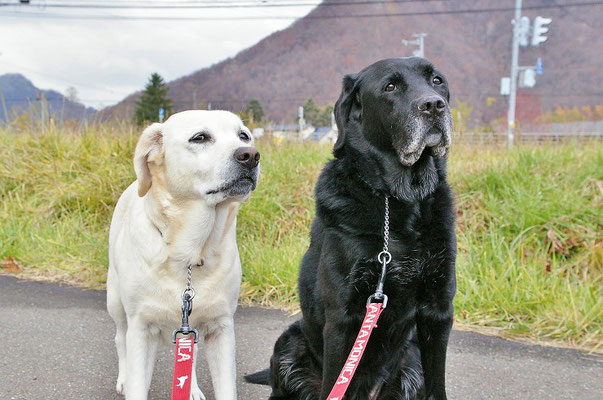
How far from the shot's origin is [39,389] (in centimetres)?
291

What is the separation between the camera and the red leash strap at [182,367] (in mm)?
2170

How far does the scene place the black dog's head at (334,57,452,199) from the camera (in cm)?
219

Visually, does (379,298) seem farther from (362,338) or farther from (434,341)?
(434,341)

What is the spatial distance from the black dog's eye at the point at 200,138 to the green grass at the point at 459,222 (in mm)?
2390

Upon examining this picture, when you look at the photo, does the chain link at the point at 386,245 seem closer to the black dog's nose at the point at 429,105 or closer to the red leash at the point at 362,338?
the red leash at the point at 362,338

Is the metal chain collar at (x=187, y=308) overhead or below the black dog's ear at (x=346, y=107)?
below

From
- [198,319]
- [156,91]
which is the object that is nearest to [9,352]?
[198,319]

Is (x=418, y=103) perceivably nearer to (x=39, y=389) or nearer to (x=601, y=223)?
(x=39, y=389)

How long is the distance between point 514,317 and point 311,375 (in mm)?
2115

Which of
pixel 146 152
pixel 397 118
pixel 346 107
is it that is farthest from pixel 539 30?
pixel 146 152

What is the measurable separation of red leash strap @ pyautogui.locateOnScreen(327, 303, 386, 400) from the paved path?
1.09 metres

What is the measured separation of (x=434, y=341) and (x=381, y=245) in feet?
1.45

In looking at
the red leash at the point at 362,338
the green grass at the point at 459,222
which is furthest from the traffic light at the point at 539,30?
the red leash at the point at 362,338

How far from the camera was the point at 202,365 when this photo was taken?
3279 mm
